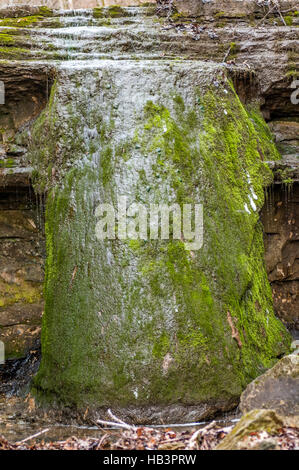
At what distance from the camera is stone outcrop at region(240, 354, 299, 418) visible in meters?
2.82

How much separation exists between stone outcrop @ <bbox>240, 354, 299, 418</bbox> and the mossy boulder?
0.54 m

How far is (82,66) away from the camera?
4.40 meters

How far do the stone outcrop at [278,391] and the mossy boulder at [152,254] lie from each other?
0.54 metres

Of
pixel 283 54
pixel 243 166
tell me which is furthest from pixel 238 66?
pixel 243 166

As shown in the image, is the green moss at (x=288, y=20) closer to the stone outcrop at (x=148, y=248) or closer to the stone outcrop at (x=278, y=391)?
the stone outcrop at (x=148, y=248)

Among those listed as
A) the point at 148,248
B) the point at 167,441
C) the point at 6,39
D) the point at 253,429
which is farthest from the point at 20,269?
the point at 253,429

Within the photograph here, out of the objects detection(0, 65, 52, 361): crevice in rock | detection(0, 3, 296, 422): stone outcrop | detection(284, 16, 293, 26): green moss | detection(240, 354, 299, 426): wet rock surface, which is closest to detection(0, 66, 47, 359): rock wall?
detection(0, 65, 52, 361): crevice in rock

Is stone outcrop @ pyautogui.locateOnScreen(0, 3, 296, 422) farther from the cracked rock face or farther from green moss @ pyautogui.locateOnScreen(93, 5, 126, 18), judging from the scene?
green moss @ pyautogui.locateOnScreen(93, 5, 126, 18)

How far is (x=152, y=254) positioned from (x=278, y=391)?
131cm

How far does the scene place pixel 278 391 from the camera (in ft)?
9.50

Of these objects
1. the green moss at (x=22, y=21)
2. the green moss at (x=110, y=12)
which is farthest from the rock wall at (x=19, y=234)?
the green moss at (x=110, y=12)

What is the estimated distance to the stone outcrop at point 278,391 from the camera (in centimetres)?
282
